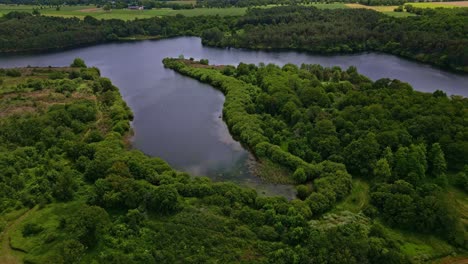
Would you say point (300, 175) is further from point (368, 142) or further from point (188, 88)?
point (188, 88)

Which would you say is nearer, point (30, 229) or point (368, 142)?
point (30, 229)

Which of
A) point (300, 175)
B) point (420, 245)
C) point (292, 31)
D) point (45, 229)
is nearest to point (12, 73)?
point (45, 229)

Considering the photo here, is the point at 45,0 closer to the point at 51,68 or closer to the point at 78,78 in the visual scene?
the point at 51,68

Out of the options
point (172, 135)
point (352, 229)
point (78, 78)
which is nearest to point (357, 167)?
point (352, 229)

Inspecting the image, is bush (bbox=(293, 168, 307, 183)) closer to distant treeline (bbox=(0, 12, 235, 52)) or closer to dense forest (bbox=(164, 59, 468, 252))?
dense forest (bbox=(164, 59, 468, 252))

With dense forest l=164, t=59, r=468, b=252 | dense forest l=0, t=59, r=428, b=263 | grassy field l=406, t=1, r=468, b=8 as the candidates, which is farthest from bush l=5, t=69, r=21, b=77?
grassy field l=406, t=1, r=468, b=8

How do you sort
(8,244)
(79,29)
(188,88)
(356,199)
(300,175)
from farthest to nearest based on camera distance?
(79,29)
(188,88)
(300,175)
(356,199)
(8,244)

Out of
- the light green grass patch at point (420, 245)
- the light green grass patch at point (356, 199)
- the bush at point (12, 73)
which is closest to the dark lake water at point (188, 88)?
the light green grass patch at point (356, 199)
